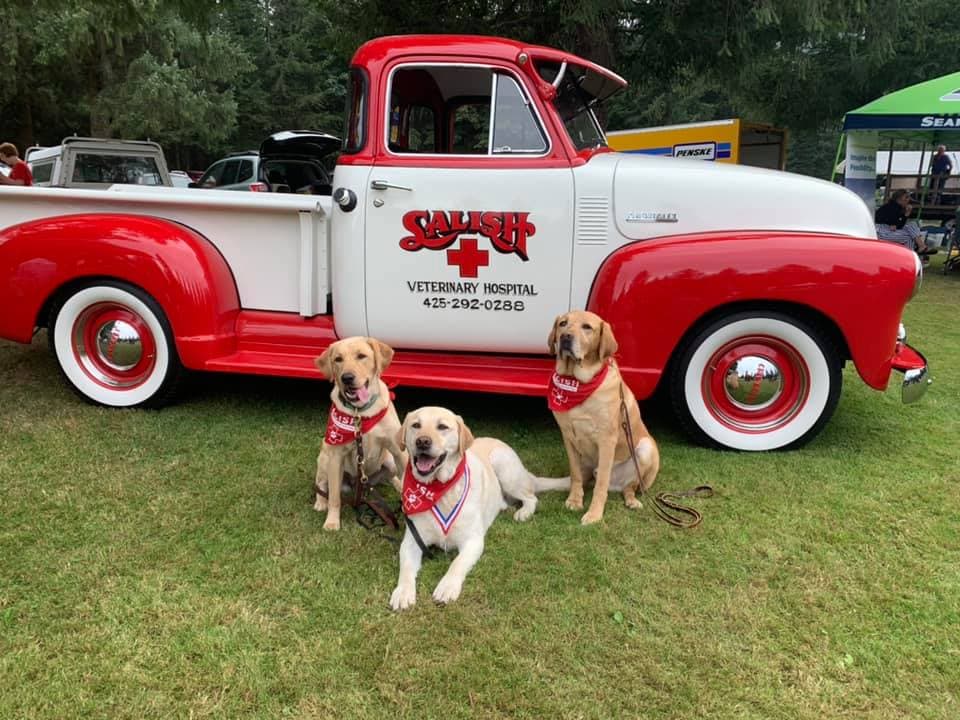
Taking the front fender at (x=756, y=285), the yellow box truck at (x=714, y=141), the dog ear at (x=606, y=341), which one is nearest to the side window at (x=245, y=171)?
the yellow box truck at (x=714, y=141)

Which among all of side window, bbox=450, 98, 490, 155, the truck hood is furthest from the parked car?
the truck hood

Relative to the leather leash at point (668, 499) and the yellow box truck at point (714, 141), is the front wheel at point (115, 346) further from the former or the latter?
the yellow box truck at point (714, 141)

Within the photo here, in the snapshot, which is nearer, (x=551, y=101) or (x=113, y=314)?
(x=551, y=101)

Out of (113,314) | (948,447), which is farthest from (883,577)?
(113,314)

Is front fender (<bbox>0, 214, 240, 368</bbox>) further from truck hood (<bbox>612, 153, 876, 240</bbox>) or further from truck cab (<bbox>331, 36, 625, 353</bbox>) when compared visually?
truck hood (<bbox>612, 153, 876, 240</bbox>)

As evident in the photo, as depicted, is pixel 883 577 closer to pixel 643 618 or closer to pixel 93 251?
pixel 643 618

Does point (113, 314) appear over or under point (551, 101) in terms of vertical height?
under

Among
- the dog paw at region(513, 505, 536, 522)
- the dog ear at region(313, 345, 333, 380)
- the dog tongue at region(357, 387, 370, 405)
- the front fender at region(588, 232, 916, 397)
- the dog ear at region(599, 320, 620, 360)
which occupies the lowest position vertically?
the dog paw at region(513, 505, 536, 522)

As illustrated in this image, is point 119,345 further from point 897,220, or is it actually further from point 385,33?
point 897,220

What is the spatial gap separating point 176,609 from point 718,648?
198 cm

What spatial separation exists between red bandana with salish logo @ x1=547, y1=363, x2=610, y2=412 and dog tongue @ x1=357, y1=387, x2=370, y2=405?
90 cm

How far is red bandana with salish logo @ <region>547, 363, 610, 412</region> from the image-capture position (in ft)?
10.9

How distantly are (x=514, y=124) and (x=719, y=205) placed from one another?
1262 millimetres

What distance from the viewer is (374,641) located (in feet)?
8.06
